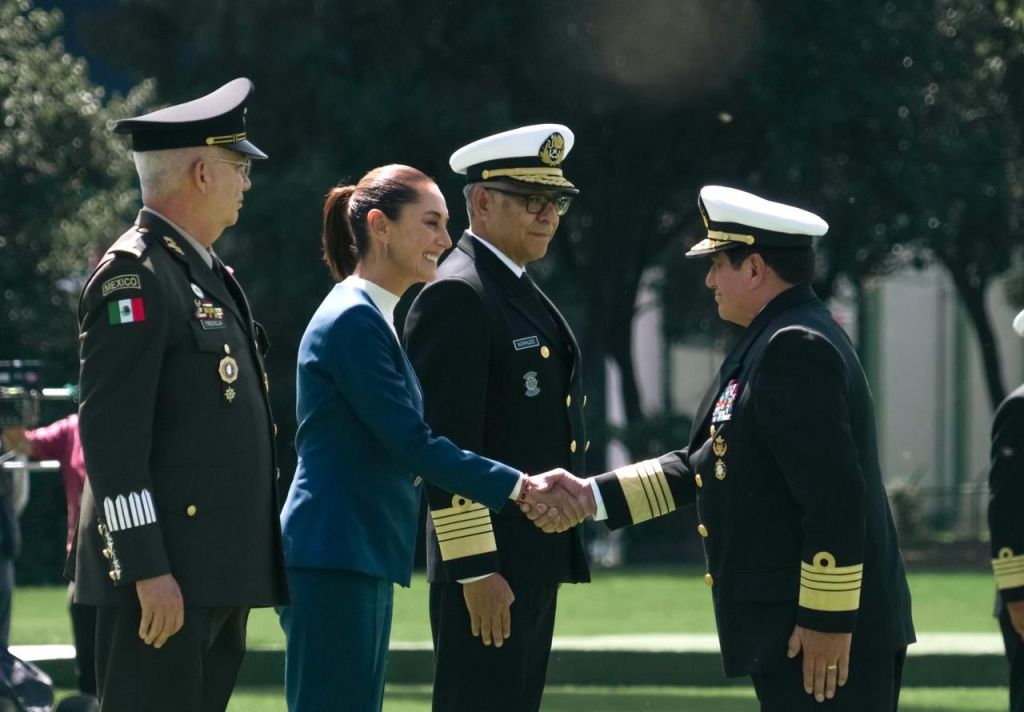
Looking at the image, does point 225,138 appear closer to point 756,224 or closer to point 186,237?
point 186,237

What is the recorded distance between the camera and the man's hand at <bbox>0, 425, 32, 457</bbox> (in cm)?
816

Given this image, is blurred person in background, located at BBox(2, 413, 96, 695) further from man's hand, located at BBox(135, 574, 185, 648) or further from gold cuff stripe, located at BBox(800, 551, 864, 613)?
gold cuff stripe, located at BBox(800, 551, 864, 613)

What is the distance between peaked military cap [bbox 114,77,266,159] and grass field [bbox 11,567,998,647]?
6.69 meters

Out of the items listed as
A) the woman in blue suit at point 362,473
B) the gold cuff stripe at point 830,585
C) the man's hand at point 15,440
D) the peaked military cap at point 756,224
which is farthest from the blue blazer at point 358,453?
the man's hand at point 15,440

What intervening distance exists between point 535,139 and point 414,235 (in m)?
0.64

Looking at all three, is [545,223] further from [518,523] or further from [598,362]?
[598,362]

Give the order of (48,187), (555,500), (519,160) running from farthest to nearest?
(48,187) < (519,160) < (555,500)

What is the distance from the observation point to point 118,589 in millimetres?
4473

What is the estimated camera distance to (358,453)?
16.9ft

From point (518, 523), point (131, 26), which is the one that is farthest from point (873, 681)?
point (131, 26)

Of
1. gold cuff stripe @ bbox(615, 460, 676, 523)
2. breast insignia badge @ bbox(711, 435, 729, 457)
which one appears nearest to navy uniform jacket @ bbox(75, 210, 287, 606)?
breast insignia badge @ bbox(711, 435, 729, 457)

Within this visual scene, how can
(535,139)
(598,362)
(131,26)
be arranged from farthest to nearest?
(598,362)
(131,26)
(535,139)

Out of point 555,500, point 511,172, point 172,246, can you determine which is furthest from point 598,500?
point 172,246

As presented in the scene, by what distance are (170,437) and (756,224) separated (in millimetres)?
1594
